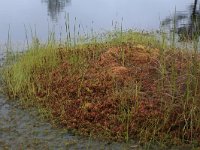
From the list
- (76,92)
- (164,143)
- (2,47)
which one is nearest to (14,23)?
(2,47)

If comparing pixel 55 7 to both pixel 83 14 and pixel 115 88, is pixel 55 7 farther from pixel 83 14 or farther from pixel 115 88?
pixel 115 88

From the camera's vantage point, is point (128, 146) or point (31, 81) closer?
point (128, 146)

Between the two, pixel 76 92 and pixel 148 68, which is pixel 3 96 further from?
pixel 148 68

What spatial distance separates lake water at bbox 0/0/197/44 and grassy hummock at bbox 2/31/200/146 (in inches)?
217

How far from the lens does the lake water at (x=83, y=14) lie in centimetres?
1878

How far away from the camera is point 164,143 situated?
26.0 feet

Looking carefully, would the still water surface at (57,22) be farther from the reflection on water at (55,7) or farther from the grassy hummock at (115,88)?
the grassy hummock at (115,88)

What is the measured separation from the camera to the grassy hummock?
823cm

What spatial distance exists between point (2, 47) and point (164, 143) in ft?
31.0

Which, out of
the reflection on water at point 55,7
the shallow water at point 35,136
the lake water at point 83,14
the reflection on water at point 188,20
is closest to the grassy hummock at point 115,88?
the shallow water at point 35,136

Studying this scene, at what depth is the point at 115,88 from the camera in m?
9.50

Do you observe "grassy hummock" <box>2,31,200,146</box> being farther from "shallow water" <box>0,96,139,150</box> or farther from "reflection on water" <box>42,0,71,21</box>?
"reflection on water" <box>42,0,71,21</box>

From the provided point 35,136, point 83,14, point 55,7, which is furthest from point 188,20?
point 35,136

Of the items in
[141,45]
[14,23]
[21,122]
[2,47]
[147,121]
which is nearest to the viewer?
[147,121]
